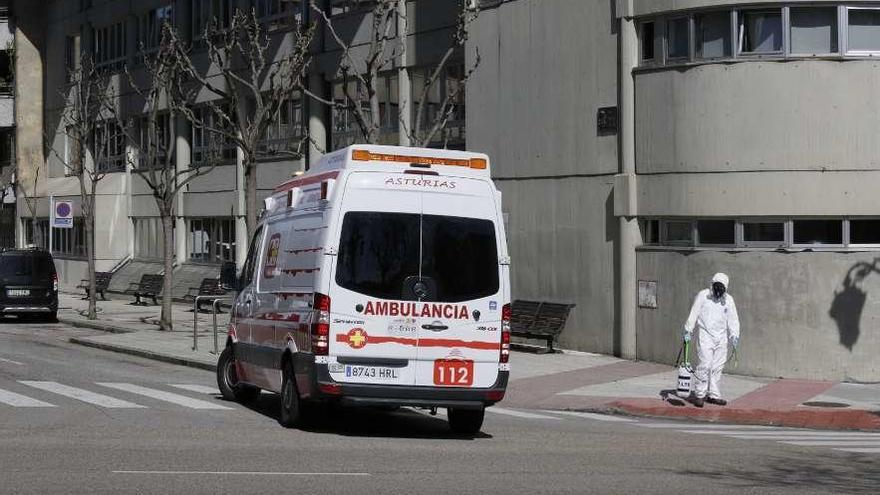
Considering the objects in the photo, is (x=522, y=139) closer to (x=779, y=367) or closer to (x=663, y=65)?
(x=663, y=65)

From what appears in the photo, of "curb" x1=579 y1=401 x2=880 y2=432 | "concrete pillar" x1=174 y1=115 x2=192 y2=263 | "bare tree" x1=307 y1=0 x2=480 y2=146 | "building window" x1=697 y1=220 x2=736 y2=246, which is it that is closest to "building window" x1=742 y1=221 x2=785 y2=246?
"building window" x1=697 y1=220 x2=736 y2=246

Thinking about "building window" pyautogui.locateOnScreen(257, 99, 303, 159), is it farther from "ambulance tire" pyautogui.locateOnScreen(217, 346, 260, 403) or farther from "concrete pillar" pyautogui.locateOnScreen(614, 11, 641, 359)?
"ambulance tire" pyautogui.locateOnScreen(217, 346, 260, 403)

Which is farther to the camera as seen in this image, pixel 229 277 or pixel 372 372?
pixel 229 277

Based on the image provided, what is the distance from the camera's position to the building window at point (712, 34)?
24.0m

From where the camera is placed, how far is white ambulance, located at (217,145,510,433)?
14492mm

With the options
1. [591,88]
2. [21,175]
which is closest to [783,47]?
[591,88]

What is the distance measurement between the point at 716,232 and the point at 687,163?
124 cm

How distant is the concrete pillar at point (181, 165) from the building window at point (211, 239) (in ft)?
0.89

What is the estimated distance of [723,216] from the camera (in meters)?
23.9

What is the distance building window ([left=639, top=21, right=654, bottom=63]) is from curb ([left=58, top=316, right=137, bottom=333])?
14.2 m

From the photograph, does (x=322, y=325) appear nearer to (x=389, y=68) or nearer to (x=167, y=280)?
(x=167, y=280)

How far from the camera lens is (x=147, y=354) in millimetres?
27156

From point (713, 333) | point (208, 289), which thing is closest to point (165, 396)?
point (713, 333)

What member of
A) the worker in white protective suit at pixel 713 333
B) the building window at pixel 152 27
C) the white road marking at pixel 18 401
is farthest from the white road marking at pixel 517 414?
the building window at pixel 152 27
